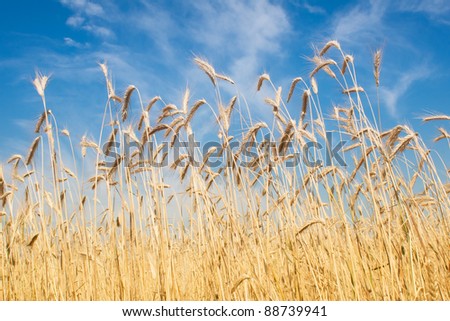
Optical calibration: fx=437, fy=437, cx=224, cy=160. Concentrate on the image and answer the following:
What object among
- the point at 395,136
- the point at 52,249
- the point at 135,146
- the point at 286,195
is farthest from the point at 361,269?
the point at 52,249

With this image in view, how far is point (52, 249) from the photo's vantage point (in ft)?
11.9

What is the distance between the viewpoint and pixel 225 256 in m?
2.99

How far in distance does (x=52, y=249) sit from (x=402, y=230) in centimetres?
273

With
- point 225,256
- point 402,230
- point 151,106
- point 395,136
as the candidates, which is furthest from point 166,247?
point 395,136
